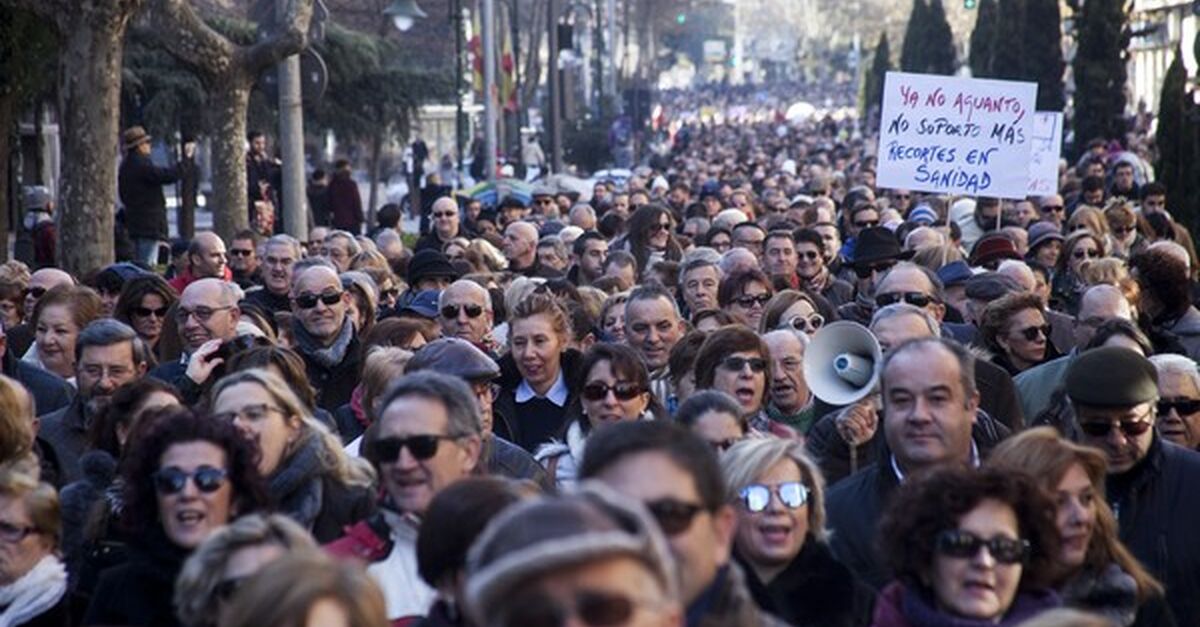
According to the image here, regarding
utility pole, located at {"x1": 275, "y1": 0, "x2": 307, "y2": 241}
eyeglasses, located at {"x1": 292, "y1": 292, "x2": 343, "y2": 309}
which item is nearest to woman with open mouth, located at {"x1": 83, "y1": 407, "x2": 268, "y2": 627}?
eyeglasses, located at {"x1": 292, "y1": 292, "x2": 343, "y2": 309}

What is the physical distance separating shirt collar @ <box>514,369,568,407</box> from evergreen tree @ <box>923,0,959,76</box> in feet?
189

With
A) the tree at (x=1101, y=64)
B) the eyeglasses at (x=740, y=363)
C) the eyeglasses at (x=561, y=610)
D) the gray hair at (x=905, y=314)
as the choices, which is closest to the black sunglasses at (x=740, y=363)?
the eyeglasses at (x=740, y=363)

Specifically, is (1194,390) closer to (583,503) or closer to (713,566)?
(713,566)

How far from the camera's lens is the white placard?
72.9 feet

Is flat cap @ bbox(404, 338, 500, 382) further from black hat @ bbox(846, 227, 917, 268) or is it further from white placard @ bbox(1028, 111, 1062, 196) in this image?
white placard @ bbox(1028, 111, 1062, 196)

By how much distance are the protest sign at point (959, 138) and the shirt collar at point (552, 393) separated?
6.12 meters

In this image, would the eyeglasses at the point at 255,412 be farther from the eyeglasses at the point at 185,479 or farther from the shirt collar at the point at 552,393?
the shirt collar at the point at 552,393

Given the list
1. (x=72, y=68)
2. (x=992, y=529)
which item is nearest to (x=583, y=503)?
(x=992, y=529)

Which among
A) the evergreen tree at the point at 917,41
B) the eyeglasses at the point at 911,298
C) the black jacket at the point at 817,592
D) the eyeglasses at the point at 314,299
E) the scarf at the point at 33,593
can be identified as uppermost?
the evergreen tree at the point at 917,41

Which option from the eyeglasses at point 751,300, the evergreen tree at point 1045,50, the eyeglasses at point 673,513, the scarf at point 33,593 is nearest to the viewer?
the eyeglasses at point 673,513

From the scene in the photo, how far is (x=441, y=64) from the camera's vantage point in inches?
2382

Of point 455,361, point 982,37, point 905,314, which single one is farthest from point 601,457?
point 982,37

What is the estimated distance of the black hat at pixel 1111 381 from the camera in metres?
7.69

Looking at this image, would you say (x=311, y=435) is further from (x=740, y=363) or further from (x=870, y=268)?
(x=870, y=268)
